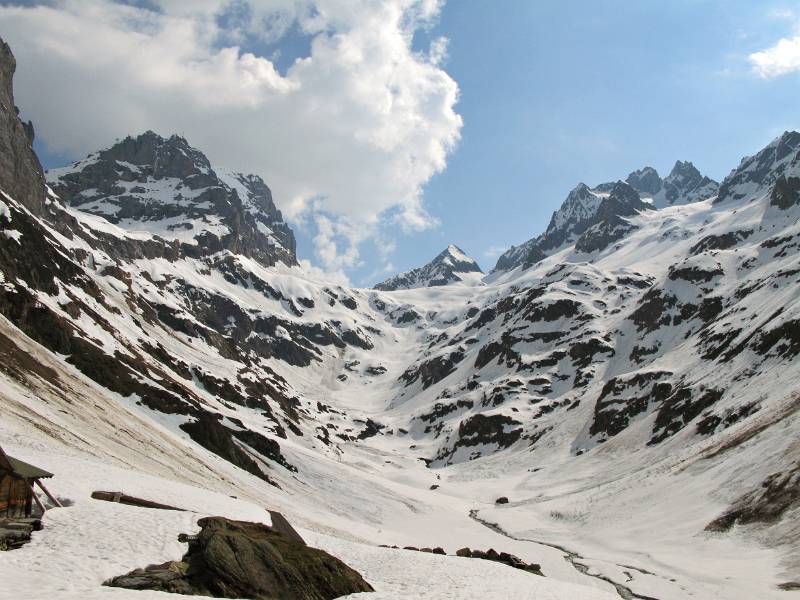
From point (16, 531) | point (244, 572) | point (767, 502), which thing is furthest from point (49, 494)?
point (767, 502)

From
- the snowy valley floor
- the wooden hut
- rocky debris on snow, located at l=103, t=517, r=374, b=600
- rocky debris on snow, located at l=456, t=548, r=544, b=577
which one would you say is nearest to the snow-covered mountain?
the snowy valley floor

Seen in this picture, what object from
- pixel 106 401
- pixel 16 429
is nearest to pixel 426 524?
pixel 106 401

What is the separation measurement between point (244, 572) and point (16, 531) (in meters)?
7.19

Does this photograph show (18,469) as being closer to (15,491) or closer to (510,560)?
(15,491)

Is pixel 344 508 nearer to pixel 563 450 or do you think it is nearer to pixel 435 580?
pixel 435 580

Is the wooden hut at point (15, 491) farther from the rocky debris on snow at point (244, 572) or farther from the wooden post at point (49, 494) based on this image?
the rocky debris on snow at point (244, 572)

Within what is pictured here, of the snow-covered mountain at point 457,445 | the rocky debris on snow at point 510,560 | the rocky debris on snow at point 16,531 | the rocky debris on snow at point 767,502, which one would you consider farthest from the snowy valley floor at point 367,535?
the rocky debris on snow at point 510,560

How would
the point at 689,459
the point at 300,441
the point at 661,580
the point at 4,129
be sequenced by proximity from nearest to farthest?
the point at 661,580
the point at 689,459
the point at 300,441
the point at 4,129

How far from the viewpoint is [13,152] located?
477 ft

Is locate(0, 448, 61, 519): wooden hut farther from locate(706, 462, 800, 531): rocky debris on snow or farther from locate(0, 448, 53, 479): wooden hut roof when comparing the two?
locate(706, 462, 800, 531): rocky debris on snow

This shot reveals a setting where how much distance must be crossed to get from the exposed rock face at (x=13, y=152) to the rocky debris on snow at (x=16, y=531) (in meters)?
143

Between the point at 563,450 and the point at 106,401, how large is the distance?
267 feet

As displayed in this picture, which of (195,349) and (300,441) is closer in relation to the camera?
(300,441)

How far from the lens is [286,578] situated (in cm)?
1958
